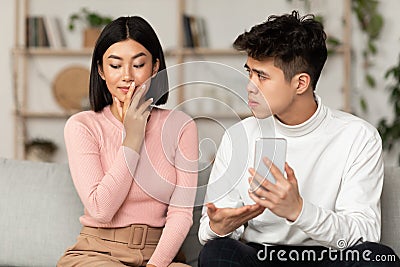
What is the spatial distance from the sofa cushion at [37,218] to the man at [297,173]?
0.51 metres

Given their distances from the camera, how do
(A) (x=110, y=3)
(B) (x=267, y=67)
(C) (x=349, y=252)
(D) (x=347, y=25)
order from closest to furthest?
(C) (x=349, y=252) → (B) (x=267, y=67) → (D) (x=347, y=25) → (A) (x=110, y=3)

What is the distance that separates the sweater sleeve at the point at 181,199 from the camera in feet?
6.22

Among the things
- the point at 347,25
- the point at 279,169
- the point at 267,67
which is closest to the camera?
the point at 279,169

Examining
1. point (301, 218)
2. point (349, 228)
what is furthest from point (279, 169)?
point (349, 228)

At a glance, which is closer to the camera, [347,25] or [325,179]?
[325,179]

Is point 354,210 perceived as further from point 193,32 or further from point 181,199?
point 193,32

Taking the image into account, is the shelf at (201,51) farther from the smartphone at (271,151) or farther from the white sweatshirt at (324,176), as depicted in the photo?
the smartphone at (271,151)

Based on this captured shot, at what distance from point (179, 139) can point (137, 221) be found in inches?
10.4

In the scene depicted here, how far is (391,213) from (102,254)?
83 centimetres

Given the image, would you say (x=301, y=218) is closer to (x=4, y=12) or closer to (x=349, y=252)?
(x=349, y=252)

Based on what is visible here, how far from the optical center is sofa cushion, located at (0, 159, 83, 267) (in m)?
2.22

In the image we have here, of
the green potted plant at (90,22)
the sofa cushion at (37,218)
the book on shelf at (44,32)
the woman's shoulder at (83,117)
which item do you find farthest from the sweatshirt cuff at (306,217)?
the book on shelf at (44,32)

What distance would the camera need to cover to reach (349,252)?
1.76 m

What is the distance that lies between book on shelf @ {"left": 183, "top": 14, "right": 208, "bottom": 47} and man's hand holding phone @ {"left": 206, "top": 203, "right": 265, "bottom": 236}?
2.95 meters
